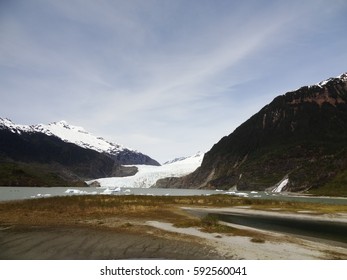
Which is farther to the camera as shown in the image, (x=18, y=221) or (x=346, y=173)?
(x=346, y=173)

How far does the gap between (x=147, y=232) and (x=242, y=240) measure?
Answer: 8.39 meters

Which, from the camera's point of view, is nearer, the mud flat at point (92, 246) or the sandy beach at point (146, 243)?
the mud flat at point (92, 246)

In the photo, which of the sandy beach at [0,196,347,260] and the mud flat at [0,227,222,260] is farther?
the sandy beach at [0,196,347,260]

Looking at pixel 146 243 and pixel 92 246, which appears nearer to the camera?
pixel 92 246

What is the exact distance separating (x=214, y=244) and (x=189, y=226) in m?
10.5

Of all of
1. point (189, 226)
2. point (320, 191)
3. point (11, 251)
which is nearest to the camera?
point (11, 251)

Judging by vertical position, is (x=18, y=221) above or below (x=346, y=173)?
Result: below

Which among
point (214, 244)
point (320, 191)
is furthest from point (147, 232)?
point (320, 191)

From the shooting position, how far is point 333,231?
133 feet
